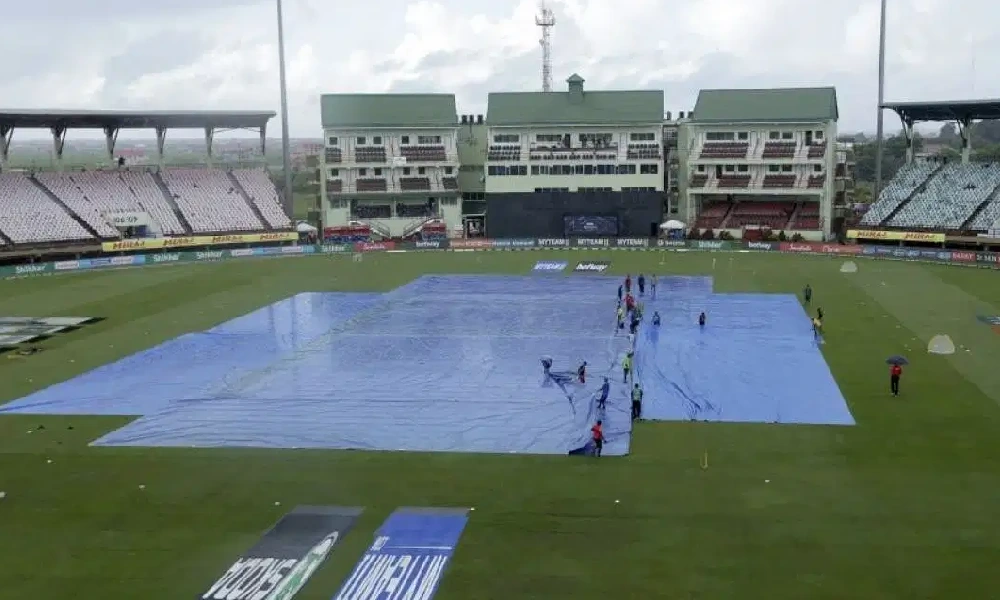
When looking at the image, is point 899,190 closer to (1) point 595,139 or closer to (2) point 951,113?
(2) point 951,113

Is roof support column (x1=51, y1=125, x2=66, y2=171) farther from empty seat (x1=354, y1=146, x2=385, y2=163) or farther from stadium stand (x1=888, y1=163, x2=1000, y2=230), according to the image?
stadium stand (x1=888, y1=163, x2=1000, y2=230)

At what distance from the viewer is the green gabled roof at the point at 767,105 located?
9238 cm

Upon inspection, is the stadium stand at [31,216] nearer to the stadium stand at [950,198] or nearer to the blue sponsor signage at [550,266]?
the blue sponsor signage at [550,266]

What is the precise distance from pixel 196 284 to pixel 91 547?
152ft

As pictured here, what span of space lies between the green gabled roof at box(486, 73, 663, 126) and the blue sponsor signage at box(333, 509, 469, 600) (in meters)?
76.5

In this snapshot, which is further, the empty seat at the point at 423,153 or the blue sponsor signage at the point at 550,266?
the empty seat at the point at 423,153

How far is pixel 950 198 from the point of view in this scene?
81938 mm

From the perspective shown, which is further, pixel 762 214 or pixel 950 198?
A: pixel 762 214

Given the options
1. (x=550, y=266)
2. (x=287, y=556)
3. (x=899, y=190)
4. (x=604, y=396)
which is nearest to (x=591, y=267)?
(x=550, y=266)

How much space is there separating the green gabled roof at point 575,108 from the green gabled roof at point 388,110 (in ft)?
15.6

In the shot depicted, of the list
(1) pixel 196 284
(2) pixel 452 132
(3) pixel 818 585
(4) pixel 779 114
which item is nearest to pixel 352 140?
(2) pixel 452 132

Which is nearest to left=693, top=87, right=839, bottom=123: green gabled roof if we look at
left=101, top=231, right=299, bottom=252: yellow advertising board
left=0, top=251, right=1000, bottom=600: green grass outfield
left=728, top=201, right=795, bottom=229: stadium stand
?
left=728, top=201, right=795, bottom=229: stadium stand

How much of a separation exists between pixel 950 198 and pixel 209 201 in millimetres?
64832

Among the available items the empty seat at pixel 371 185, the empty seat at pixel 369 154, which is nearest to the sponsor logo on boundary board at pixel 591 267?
the empty seat at pixel 371 185
